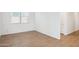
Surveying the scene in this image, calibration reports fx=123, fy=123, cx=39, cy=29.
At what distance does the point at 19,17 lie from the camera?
1.68 metres

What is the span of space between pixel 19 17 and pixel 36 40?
1.29ft

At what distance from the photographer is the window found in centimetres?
167

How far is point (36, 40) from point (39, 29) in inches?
6.2

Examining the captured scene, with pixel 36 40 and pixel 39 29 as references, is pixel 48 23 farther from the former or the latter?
pixel 36 40

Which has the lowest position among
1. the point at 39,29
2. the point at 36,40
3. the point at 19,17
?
the point at 36,40

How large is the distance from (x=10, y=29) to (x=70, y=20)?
82 centimetres

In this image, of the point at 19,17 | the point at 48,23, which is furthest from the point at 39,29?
the point at 19,17

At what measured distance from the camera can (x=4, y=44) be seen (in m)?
1.68

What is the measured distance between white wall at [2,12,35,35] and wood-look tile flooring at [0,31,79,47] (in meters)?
0.06

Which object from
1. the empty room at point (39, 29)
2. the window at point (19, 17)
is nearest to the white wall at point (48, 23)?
the empty room at point (39, 29)

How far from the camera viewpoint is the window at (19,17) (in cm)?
167

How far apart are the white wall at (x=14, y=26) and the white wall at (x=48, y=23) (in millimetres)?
84

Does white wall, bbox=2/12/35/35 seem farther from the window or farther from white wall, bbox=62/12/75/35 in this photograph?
white wall, bbox=62/12/75/35

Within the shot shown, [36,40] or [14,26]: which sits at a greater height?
[14,26]
